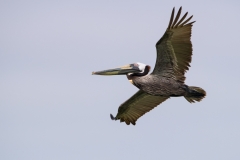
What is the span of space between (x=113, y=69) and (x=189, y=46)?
121 inches

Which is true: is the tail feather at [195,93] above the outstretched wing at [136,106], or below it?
below

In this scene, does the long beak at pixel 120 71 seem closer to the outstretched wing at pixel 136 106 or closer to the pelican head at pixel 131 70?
the pelican head at pixel 131 70

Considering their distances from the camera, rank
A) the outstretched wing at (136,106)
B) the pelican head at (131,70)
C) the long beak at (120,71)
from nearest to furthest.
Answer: the pelican head at (131,70)
the long beak at (120,71)
the outstretched wing at (136,106)

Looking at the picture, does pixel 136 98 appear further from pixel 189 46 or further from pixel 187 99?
pixel 189 46

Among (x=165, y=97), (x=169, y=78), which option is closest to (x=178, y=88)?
(x=169, y=78)

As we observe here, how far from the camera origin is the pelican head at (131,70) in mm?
25984

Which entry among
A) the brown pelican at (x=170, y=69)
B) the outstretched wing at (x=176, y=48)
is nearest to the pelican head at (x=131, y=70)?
the brown pelican at (x=170, y=69)

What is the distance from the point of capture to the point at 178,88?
82.6 feet

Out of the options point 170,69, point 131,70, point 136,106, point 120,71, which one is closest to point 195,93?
point 170,69

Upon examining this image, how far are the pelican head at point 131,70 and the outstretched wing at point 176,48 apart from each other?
0.93 m

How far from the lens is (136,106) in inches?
1099

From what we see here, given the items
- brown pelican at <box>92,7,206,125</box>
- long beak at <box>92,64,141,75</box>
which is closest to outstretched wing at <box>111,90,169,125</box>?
brown pelican at <box>92,7,206,125</box>

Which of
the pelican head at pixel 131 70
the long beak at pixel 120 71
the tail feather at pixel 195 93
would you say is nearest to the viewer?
the tail feather at pixel 195 93

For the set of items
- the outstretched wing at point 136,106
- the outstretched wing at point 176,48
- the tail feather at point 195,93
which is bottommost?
the tail feather at point 195,93
